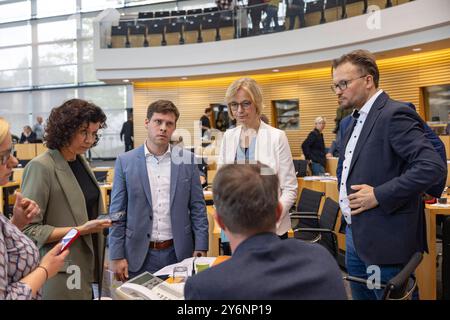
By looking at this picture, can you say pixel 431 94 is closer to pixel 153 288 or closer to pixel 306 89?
pixel 306 89

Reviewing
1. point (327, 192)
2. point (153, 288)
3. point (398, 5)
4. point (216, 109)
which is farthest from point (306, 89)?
point (153, 288)

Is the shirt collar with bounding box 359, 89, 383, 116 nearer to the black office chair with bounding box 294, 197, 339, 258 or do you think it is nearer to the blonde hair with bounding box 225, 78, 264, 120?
the blonde hair with bounding box 225, 78, 264, 120

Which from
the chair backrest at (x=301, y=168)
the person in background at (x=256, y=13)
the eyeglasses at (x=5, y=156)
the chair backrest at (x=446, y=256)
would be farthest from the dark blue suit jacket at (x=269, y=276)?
the person in background at (x=256, y=13)

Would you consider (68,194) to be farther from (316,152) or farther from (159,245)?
(316,152)

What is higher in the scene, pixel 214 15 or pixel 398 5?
pixel 214 15

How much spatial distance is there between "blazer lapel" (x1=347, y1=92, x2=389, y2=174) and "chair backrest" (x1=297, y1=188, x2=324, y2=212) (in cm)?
270

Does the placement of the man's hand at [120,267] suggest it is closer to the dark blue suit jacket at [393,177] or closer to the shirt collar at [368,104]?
the dark blue suit jacket at [393,177]

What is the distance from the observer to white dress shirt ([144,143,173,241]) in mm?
Result: 2617

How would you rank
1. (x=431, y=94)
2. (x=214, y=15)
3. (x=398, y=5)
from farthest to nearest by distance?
(x=214, y=15) < (x=431, y=94) < (x=398, y=5)

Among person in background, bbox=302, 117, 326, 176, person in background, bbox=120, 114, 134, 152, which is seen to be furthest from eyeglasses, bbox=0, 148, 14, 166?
person in background, bbox=120, 114, 134, 152

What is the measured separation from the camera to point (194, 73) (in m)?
14.5

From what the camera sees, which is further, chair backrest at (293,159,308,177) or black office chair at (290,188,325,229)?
chair backrest at (293,159,308,177)

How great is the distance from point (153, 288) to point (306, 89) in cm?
1369

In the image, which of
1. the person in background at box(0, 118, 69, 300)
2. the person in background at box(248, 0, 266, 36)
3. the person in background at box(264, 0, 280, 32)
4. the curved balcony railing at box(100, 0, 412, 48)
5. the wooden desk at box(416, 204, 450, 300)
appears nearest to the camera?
the person in background at box(0, 118, 69, 300)
